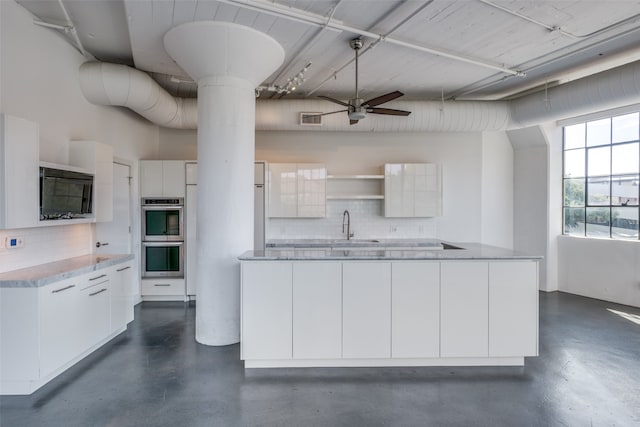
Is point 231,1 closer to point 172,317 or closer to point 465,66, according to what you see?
point 465,66

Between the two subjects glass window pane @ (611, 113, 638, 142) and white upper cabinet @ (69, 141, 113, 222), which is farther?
glass window pane @ (611, 113, 638, 142)

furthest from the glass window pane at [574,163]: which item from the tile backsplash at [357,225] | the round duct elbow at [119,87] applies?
the round duct elbow at [119,87]

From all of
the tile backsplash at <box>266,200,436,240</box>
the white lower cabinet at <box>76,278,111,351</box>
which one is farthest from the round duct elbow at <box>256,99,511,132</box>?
the white lower cabinet at <box>76,278,111,351</box>

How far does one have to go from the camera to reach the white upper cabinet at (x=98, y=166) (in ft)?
13.3

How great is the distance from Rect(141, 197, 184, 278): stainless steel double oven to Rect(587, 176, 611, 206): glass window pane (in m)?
7.02

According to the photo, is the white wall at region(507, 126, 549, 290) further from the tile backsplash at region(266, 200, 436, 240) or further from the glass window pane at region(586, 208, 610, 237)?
the tile backsplash at region(266, 200, 436, 240)

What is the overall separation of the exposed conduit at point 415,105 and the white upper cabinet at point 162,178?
2.09ft

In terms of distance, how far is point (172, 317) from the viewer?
15.9ft

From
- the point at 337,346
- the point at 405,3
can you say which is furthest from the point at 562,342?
the point at 405,3

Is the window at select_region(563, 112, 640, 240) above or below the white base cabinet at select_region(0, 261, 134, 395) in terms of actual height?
above

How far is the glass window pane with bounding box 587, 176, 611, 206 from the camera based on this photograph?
5965 millimetres

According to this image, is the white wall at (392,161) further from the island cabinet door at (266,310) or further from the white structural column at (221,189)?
the island cabinet door at (266,310)

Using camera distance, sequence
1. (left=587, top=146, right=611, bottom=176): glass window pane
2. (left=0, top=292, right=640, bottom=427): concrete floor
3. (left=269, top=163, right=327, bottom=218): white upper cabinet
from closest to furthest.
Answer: (left=0, top=292, right=640, bottom=427): concrete floor, (left=269, top=163, right=327, bottom=218): white upper cabinet, (left=587, top=146, right=611, bottom=176): glass window pane

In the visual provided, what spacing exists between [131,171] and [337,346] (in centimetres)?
418
